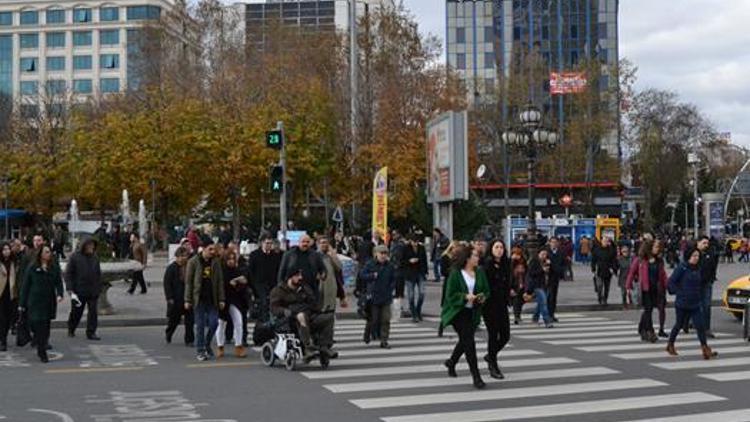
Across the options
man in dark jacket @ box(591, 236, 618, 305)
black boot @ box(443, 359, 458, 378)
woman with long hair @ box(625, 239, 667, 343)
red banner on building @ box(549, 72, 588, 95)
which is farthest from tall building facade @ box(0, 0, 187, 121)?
black boot @ box(443, 359, 458, 378)

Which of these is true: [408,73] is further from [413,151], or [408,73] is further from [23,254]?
[23,254]

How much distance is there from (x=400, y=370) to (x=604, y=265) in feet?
38.7

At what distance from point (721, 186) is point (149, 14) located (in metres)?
63.9

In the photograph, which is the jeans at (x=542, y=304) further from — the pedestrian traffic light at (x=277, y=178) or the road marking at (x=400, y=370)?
the pedestrian traffic light at (x=277, y=178)

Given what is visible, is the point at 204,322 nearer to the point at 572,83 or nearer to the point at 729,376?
the point at 729,376

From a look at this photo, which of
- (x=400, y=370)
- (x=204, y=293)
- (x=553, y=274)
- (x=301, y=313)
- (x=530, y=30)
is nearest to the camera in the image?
(x=400, y=370)

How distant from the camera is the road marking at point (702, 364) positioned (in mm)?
13594

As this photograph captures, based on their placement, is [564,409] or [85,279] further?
[85,279]

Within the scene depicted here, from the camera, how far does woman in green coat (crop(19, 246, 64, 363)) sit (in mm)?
14781

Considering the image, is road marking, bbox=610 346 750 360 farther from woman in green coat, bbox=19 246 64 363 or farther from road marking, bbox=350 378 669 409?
woman in green coat, bbox=19 246 64 363

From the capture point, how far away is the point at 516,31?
10331cm

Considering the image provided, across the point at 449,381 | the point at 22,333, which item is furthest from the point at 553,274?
the point at 22,333

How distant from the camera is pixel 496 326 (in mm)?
12578

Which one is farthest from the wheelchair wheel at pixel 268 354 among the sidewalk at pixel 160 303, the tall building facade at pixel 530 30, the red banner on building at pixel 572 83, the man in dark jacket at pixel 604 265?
the tall building facade at pixel 530 30
